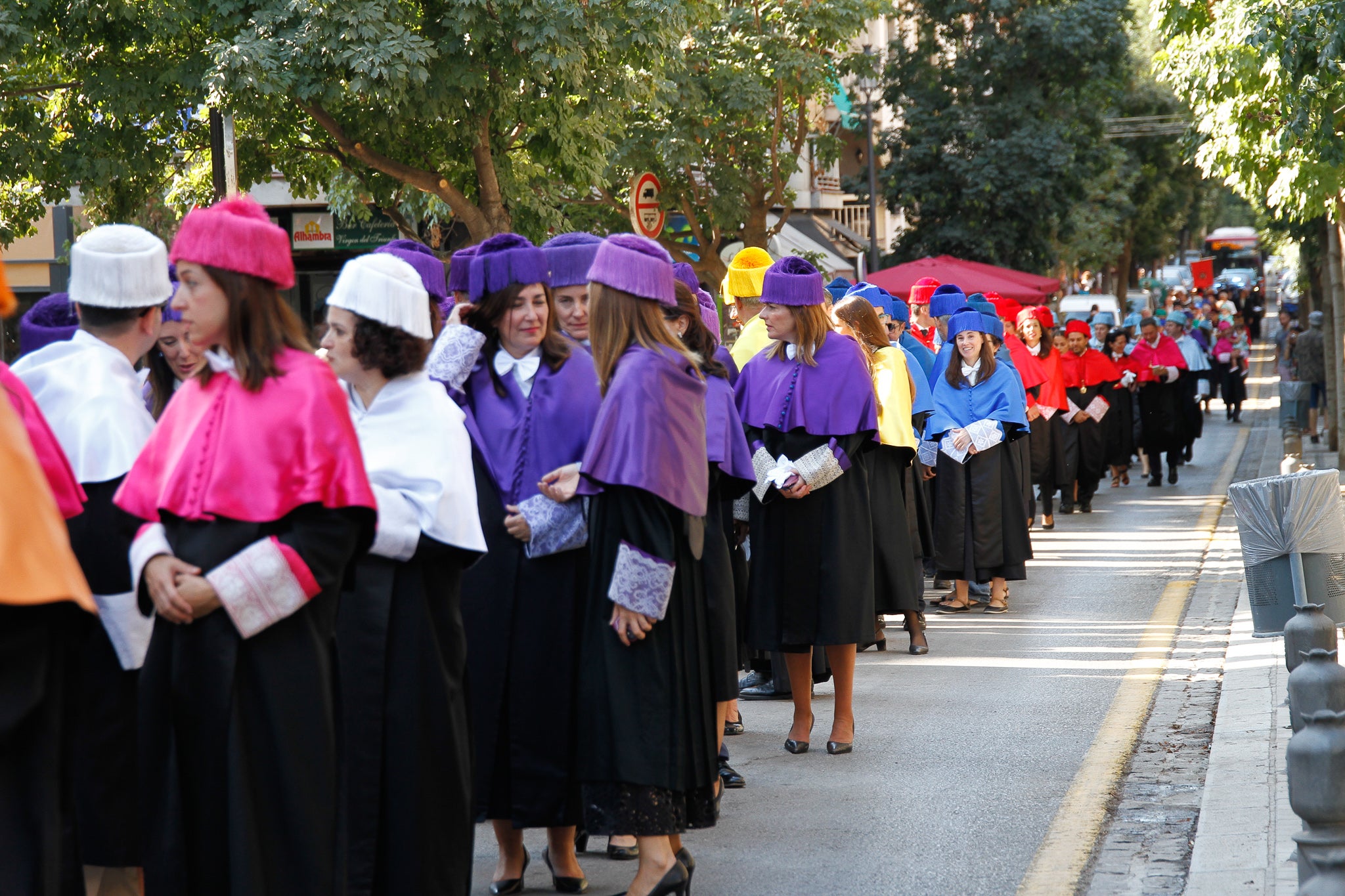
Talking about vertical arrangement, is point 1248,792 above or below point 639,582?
below

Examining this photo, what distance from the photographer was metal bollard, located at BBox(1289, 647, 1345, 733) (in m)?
4.77

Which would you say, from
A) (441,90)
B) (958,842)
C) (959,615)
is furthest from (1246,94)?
(958,842)

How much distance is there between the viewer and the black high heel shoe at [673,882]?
4887mm

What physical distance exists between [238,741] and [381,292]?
1.22m

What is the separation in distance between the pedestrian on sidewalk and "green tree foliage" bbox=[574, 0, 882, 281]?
17554 mm

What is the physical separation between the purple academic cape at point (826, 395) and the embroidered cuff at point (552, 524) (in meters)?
2.12

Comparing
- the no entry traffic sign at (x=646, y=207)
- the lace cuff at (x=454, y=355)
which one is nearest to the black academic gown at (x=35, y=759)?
the lace cuff at (x=454, y=355)

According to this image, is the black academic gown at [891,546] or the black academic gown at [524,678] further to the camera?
the black academic gown at [891,546]

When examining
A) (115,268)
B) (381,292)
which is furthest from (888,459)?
(115,268)

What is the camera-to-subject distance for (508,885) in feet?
17.9

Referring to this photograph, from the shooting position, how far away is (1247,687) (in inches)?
328

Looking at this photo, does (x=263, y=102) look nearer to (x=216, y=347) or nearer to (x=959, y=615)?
(x=959, y=615)

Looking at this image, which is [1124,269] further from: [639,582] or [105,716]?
[105,716]

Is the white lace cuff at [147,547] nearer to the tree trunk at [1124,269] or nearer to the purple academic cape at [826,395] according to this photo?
the purple academic cape at [826,395]
